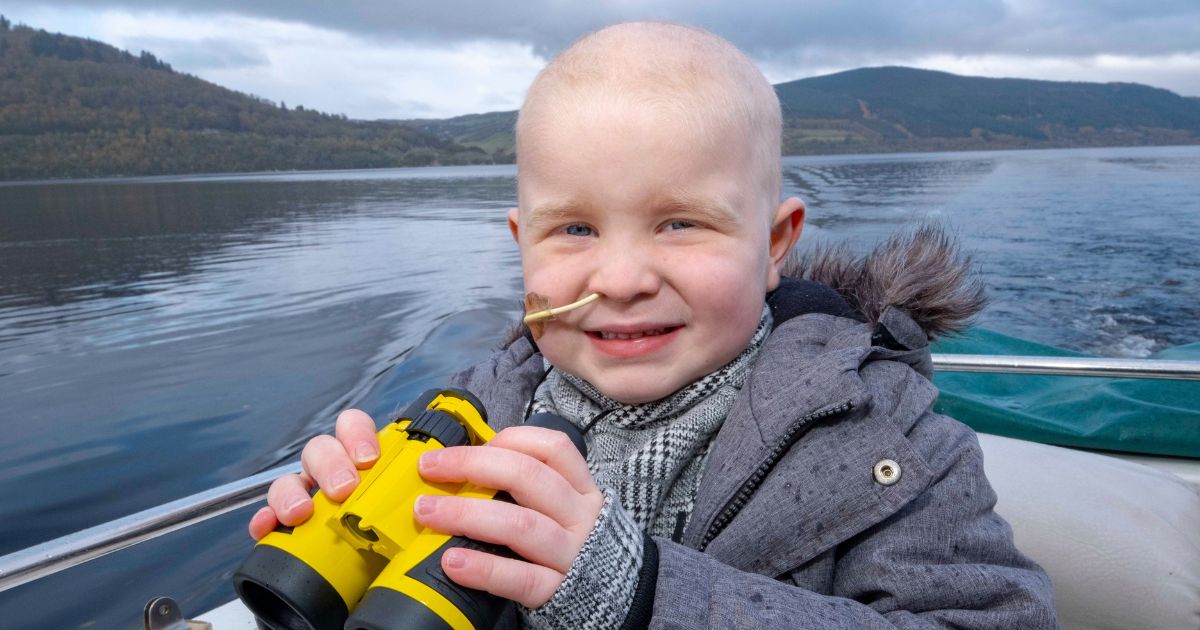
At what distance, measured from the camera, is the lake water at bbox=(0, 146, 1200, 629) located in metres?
3.75

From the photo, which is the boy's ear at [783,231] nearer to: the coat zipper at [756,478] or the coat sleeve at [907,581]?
the coat zipper at [756,478]

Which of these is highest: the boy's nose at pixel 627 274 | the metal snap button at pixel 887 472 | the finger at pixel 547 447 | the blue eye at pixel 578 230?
the blue eye at pixel 578 230

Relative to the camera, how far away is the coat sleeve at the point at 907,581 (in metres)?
0.98

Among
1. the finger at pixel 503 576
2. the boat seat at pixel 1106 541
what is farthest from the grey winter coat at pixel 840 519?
the boat seat at pixel 1106 541

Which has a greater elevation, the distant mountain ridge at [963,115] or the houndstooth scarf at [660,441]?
the distant mountain ridge at [963,115]

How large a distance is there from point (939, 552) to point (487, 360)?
1086mm

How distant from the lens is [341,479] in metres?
0.90

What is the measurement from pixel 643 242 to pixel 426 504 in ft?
1.92

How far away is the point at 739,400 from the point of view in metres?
1.30

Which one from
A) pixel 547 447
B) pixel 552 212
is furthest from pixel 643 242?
pixel 547 447

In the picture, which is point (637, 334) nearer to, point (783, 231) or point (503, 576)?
point (783, 231)

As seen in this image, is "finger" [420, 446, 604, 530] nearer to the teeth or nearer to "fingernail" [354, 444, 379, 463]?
"fingernail" [354, 444, 379, 463]

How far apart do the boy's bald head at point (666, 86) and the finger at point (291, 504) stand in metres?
0.65

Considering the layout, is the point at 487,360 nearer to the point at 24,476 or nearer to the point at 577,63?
the point at 577,63
